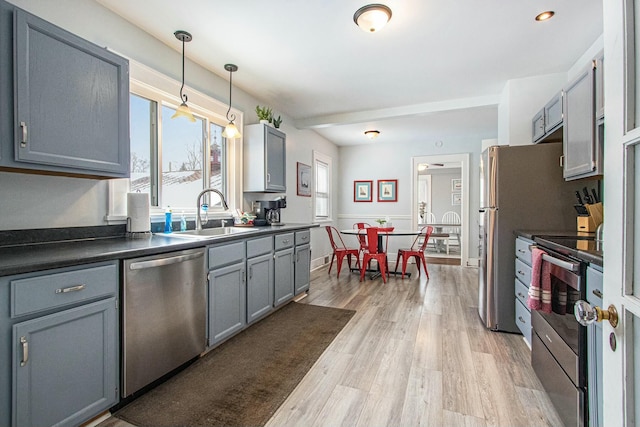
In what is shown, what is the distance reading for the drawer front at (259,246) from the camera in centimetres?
273

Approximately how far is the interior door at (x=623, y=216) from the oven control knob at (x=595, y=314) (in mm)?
13

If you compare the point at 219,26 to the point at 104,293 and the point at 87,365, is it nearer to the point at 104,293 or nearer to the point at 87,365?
the point at 104,293

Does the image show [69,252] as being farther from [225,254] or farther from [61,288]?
[225,254]

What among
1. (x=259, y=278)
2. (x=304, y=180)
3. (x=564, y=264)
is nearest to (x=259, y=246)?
(x=259, y=278)

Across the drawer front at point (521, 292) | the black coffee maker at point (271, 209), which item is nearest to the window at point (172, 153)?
the black coffee maker at point (271, 209)

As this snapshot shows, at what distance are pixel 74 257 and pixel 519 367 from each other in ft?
9.20

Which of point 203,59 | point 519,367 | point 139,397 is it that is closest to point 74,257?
point 139,397

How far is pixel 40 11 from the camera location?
1841 mm

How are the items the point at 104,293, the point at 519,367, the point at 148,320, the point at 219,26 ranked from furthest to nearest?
the point at 219,26 < the point at 519,367 < the point at 148,320 < the point at 104,293

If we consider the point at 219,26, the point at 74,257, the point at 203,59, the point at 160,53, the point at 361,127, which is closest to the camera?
the point at 74,257

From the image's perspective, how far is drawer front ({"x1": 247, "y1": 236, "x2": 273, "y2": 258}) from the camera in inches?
107

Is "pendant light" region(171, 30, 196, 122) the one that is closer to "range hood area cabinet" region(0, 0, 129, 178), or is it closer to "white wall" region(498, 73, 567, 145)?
"range hood area cabinet" region(0, 0, 129, 178)

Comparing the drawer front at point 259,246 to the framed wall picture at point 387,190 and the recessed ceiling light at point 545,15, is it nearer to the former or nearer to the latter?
the recessed ceiling light at point 545,15

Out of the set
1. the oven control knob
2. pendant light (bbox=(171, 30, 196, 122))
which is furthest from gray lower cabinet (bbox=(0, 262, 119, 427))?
the oven control knob
